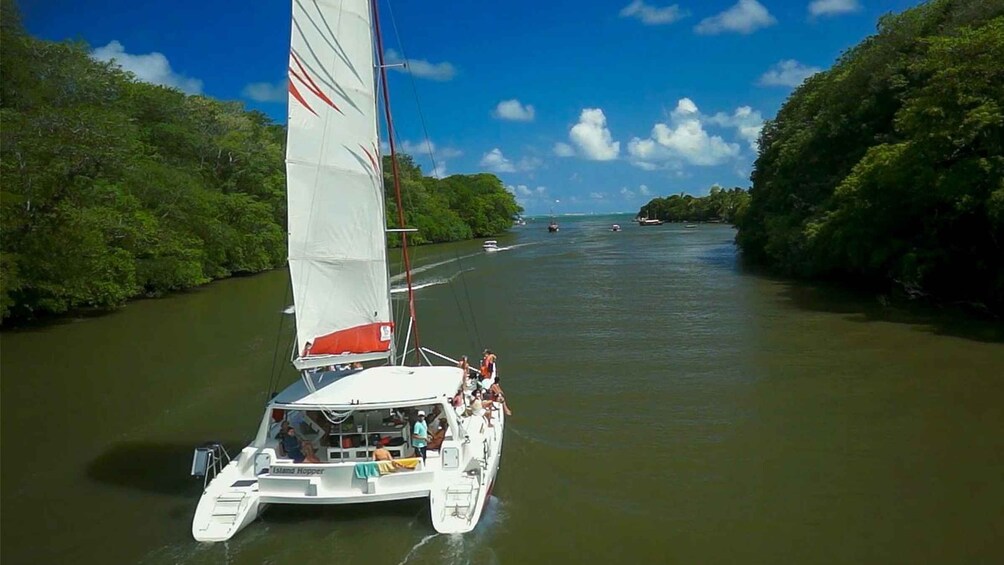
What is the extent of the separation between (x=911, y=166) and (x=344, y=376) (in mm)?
26188

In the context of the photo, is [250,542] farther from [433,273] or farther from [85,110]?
[433,273]

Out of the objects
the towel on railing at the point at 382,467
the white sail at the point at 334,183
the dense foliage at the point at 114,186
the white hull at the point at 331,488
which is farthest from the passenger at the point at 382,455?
the dense foliage at the point at 114,186

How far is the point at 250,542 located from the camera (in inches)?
460

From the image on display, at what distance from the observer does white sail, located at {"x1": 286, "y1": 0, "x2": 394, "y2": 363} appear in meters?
13.5

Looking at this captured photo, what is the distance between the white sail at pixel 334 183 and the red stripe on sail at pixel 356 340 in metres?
0.02

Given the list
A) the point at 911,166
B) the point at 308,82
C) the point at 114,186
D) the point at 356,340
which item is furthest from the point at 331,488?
the point at 114,186

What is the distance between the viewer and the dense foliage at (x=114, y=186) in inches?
1178

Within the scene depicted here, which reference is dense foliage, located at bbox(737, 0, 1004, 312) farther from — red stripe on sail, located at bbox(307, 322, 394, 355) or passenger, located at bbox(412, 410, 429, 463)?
passenger, located at bbox(412, 410, 429, 463)

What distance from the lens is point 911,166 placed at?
30.5m

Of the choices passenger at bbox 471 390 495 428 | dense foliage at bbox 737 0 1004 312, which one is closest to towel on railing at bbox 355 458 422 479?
passenger at bbox 471 390 495 428

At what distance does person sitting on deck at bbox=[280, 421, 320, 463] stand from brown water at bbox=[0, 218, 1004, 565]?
0.93 m

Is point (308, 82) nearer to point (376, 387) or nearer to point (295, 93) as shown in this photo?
point (295, 93)

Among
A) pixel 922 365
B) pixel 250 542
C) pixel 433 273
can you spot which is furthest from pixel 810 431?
pixel 433 273

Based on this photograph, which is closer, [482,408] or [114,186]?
[482,408]
